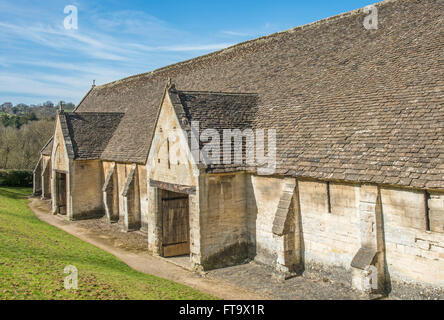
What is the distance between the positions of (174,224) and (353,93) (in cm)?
1014

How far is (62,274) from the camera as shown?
1103cm

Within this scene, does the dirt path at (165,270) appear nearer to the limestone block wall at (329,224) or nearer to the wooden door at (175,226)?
the wooden door at (175,226)

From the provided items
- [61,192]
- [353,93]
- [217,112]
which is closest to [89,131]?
[61,192]

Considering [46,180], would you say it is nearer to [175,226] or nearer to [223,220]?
[175,226]

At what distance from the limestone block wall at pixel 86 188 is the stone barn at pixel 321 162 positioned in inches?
231

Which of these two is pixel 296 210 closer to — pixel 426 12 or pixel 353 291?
pixel 353 291

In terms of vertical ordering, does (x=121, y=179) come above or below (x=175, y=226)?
Answer: above

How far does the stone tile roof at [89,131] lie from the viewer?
26.8 m

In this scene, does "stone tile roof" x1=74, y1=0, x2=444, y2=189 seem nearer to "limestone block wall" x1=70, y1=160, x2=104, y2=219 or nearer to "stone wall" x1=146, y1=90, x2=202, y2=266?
"stone wall" x1=146, y1=90, x2=202, y2=266

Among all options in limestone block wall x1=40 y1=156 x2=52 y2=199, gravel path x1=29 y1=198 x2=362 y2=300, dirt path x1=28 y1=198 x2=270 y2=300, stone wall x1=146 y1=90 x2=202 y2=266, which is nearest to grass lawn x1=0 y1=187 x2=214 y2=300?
dirt path x1=28 y1=198 x2=270 y2=300

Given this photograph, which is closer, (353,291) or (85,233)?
(353,291)
